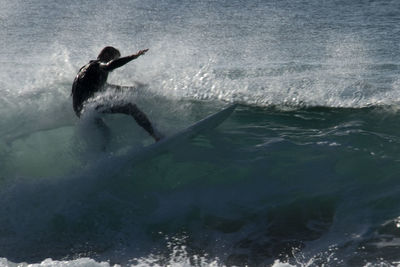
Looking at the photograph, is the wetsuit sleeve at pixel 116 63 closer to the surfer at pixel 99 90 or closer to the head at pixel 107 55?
the surfer at pixel 99 90

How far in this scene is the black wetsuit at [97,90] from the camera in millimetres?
7319

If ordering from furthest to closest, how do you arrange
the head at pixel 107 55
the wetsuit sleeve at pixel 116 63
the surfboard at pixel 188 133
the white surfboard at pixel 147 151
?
1. the head at pixel 107 55
2. the surfboard at pixel 188 133
3. the wetsuit sleeve at pixel 116 63
4. the white surfboard at pixel 147 151

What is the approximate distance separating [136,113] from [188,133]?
0.72 m

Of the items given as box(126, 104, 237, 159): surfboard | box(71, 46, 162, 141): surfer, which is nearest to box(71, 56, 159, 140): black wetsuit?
box(71, 46, 162, 141): surfer

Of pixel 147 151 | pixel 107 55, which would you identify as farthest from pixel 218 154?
pixel 107 55

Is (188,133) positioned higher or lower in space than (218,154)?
higher

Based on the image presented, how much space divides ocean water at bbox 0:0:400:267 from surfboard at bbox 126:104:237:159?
0.31 feet

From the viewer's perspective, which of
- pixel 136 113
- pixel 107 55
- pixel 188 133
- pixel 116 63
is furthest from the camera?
pixel 107 55

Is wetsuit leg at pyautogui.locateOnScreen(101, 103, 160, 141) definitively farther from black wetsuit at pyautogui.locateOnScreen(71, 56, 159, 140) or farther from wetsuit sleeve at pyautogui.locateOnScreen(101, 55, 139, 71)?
wetsuit sleeve at pyautogui.locateOnScreen(101, 55, 139, 71)

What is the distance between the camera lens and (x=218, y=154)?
723cm

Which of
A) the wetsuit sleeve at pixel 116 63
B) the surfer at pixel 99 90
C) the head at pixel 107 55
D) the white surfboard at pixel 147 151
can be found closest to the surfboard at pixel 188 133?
the white surfboard at pixel 147 151

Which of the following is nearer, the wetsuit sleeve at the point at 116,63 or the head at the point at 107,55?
the wetsuit sleeve at the point at 116,63

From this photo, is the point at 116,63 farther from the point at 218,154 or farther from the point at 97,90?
the point at 218,154

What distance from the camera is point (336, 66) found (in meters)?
10.1
